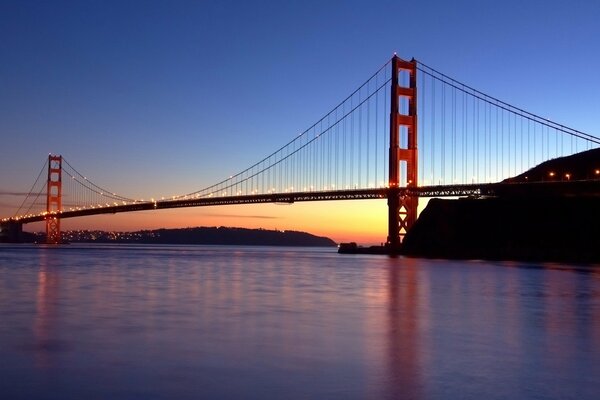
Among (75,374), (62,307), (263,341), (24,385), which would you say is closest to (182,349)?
(263,341)

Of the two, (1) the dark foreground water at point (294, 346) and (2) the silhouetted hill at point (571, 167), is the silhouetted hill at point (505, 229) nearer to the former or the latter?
(2) the silhouetted hill at point (571, 167)

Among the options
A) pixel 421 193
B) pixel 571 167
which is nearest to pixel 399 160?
pixel 421 193

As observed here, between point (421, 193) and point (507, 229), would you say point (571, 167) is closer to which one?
point (507, 229)

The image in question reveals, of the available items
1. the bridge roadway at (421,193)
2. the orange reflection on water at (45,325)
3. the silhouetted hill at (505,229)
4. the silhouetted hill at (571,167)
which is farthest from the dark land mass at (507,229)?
the orange reflection on water at (45,325)

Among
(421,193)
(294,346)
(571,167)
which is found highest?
(571,167)

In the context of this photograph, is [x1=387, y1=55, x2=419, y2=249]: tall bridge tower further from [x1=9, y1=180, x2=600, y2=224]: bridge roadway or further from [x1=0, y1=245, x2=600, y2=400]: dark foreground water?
[x1=0, y1=245, x2=600, y2=400]: dark foreground water

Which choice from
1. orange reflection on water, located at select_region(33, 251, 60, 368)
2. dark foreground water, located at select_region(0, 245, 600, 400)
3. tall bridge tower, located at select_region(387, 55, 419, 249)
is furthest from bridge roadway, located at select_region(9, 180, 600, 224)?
orange reflection on water, located at select_region(33, 251, 60, 368)
